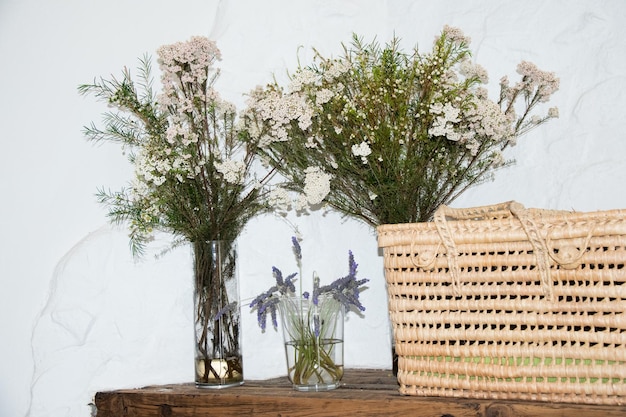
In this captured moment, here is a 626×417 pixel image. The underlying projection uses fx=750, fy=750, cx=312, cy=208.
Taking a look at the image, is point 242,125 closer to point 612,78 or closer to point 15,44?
point 15,44

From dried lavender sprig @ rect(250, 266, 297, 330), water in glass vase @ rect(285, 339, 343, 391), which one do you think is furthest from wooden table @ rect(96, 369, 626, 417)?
dried lavender sprig @ rect(250, 266, 297, 330)

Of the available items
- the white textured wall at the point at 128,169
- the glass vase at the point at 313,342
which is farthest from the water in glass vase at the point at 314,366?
the white textured wall at the point at 128,169

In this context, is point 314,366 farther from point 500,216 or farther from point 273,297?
point 500,216

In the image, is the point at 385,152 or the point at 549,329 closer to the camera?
the point at 549,329

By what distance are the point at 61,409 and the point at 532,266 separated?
1.12 metres

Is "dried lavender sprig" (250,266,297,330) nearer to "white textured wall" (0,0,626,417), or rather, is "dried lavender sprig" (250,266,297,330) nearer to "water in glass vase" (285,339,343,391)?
"water in glass vase" (285,339,343,391)

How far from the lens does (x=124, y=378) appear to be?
1.79 metres

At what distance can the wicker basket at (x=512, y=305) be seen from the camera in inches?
49.0

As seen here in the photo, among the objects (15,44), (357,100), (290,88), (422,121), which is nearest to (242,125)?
(290,88)

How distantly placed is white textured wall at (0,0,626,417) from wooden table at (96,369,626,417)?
100 mm

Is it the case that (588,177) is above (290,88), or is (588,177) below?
below

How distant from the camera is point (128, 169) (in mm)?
1866

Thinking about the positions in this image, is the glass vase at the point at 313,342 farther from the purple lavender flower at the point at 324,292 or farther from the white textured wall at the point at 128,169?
the white textured wall at the point at 128,169

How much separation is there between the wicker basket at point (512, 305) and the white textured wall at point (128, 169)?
1.40ft
